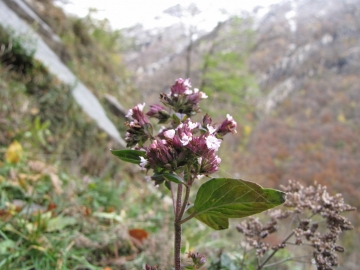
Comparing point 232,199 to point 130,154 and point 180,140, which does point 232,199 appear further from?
point 130,154

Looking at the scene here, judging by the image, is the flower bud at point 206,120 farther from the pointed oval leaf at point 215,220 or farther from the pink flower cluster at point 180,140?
the pointed oval leaf at point 215,220

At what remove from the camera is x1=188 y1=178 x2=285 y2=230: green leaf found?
75cm

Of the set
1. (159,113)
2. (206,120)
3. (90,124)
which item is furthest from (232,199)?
(90,124)

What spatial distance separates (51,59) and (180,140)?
14.4 feet

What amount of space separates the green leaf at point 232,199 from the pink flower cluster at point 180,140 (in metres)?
0.08

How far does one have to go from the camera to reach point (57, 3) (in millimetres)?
7777

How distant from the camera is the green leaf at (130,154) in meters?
0.92

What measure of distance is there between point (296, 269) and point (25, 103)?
3075 millimetres

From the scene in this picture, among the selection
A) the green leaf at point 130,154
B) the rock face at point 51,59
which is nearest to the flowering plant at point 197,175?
the green leaf at point 130,154

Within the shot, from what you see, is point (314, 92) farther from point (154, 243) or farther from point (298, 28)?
point (154, 243)

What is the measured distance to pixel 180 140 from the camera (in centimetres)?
83

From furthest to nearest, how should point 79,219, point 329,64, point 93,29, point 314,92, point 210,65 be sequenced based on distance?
point 329,64 < point 314,92 < point 210,65 < point 93,29 < point 79,219

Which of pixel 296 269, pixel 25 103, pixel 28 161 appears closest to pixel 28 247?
pixel 28 161

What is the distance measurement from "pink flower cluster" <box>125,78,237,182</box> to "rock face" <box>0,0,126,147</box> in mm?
3227
